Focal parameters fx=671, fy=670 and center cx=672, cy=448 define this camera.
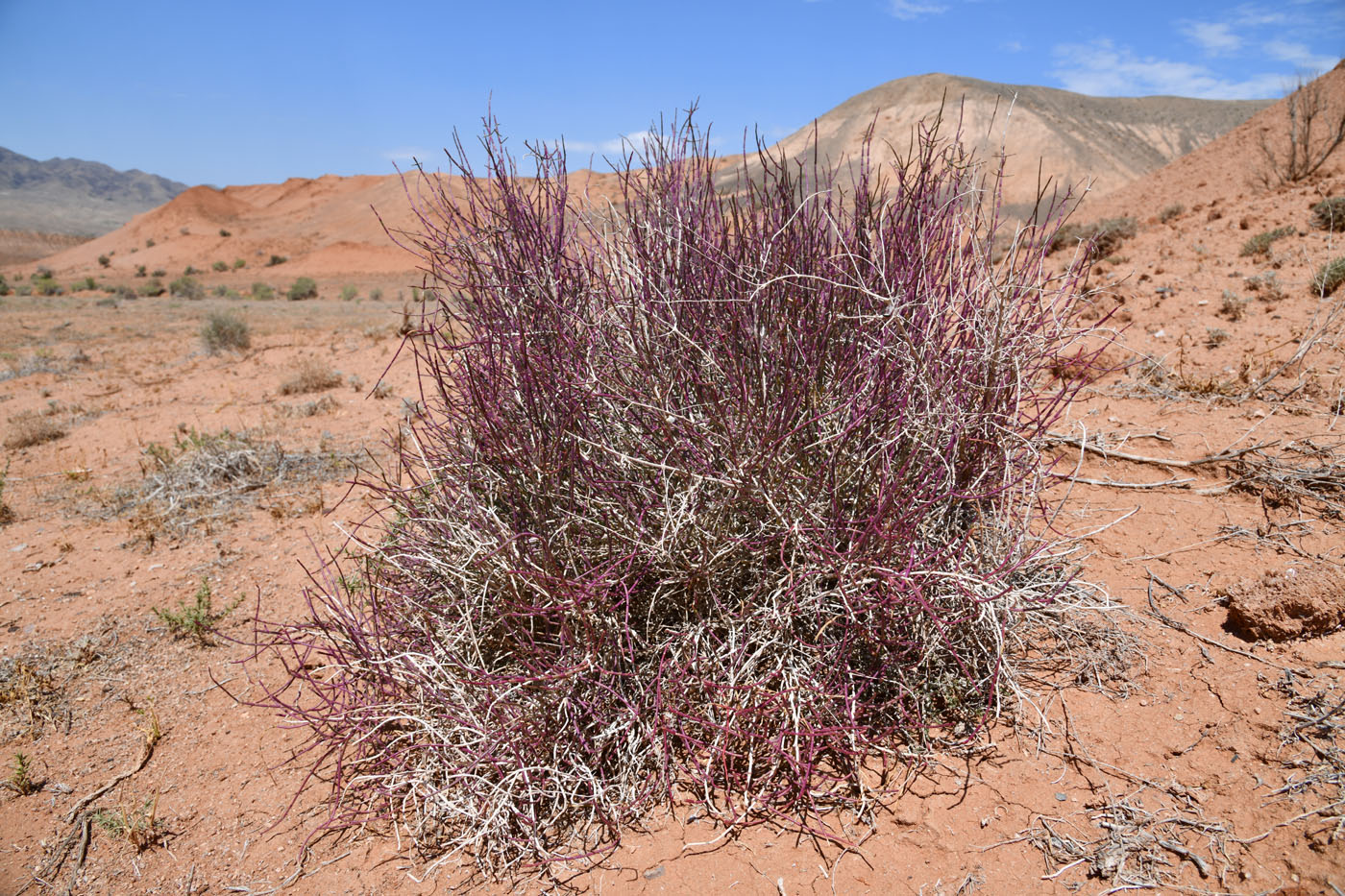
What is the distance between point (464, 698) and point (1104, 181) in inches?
1294

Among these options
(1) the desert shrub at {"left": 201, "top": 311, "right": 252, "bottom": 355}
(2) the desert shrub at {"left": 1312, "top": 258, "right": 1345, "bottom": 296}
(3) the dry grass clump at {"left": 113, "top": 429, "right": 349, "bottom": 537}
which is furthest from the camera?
(1) the desert shrub at {"left": 201, "top": 311, "right": 252, "bottom": 355}

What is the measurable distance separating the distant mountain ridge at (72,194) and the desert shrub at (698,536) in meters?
85.1

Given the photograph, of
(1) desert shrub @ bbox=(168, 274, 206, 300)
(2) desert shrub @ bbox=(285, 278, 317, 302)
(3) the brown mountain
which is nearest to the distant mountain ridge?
(1) desert shrub @ bbox=(168, 274, 206, 300)

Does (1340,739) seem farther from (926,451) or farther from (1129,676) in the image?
(926,451)

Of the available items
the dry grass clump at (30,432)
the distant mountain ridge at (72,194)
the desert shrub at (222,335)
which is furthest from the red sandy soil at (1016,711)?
the distant mountain ridge at (72,194)

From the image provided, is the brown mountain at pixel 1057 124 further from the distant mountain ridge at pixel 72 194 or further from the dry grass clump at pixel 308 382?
the distant mountain ridge at pixel 72 194

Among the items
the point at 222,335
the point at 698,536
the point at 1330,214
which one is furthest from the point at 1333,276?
the point at 222,335

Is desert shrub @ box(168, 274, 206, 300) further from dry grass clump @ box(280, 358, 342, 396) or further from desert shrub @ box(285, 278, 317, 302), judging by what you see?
dry grass clump @ box(280, 358, 342, 396)

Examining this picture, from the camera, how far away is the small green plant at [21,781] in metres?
2.40

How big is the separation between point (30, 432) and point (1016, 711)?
811 centimetres

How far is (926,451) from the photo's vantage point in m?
2.39

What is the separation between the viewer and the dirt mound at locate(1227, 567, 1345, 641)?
2203mm

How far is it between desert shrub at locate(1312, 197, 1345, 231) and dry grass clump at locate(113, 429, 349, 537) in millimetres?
8920

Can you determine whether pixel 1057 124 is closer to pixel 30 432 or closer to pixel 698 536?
pixel 698 536
